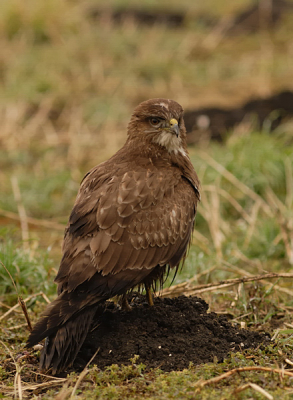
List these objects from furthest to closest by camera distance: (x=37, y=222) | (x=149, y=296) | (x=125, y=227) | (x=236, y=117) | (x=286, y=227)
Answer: (x=236, y=117) < (x=37, y=222) < (x=286, y=227) < (x=149, y=296) < (x=125, y=227)

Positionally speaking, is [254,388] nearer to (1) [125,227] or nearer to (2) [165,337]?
(2) [165,337]

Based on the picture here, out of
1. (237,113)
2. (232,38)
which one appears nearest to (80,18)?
(232,38)

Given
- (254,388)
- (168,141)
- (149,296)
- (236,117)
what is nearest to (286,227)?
(168,141)

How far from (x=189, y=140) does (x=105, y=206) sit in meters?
5.50

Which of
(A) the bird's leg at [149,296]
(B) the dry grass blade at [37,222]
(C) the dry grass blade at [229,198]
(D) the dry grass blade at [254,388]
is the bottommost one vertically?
(B) the dry grass blade at [37,222]

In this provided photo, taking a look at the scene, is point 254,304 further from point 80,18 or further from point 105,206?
Answer: point 80,18

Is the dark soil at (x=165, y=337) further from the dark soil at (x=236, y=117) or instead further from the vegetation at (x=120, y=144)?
the dark soil at (x=236, y=117)

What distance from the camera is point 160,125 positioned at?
474 cm

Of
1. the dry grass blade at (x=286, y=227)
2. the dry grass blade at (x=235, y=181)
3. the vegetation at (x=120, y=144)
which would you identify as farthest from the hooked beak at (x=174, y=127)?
the dry grass blade at (x=235, y=181)

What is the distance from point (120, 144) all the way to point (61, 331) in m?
6.22

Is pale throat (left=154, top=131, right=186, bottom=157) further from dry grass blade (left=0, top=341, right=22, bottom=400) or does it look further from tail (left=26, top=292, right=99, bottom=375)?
dry grass blade (left=0, top=341, right=22, bottom=400)

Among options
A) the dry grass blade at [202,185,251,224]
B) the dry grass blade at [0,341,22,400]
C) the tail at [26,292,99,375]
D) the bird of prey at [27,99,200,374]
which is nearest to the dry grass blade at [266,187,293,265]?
the dry grass blade at [202,185,251,224]

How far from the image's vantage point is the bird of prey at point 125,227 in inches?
154

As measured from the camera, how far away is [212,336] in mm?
4270
